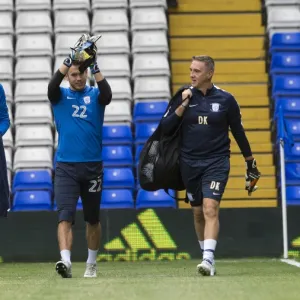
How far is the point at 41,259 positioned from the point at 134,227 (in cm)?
120

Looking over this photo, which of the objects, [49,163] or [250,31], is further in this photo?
[250,31]

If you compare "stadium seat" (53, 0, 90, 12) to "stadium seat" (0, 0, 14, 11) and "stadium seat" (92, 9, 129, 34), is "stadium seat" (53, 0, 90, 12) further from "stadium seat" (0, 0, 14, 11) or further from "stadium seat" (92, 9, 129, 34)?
"stadium seat" (0, 0, 14, 11)

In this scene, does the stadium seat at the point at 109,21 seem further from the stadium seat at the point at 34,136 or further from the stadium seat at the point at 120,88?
the stadium seat at the point at 34,136

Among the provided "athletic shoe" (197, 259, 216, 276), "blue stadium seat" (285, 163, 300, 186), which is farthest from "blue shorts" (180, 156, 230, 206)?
"blue stadium seat" (285, 163, 300, 186)

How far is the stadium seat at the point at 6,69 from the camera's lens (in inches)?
573

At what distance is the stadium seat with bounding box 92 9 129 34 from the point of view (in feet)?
49.1

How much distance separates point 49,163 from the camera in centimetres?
1348

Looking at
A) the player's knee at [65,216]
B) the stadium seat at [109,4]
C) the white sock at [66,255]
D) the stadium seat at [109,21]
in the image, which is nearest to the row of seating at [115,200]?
the stadium seat at [109,21]

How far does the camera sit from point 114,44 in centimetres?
1487

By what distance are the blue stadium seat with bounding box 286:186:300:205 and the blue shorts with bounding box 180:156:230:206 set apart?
467cm

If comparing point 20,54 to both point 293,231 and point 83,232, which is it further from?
point 293,231

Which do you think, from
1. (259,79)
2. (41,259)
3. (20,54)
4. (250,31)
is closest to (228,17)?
(250,31)

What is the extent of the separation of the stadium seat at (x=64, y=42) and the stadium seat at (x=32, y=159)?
186 cm

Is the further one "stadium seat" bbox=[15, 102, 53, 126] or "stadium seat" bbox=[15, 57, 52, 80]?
"stadium seat" bbox=[15, 57, 52, 80]
